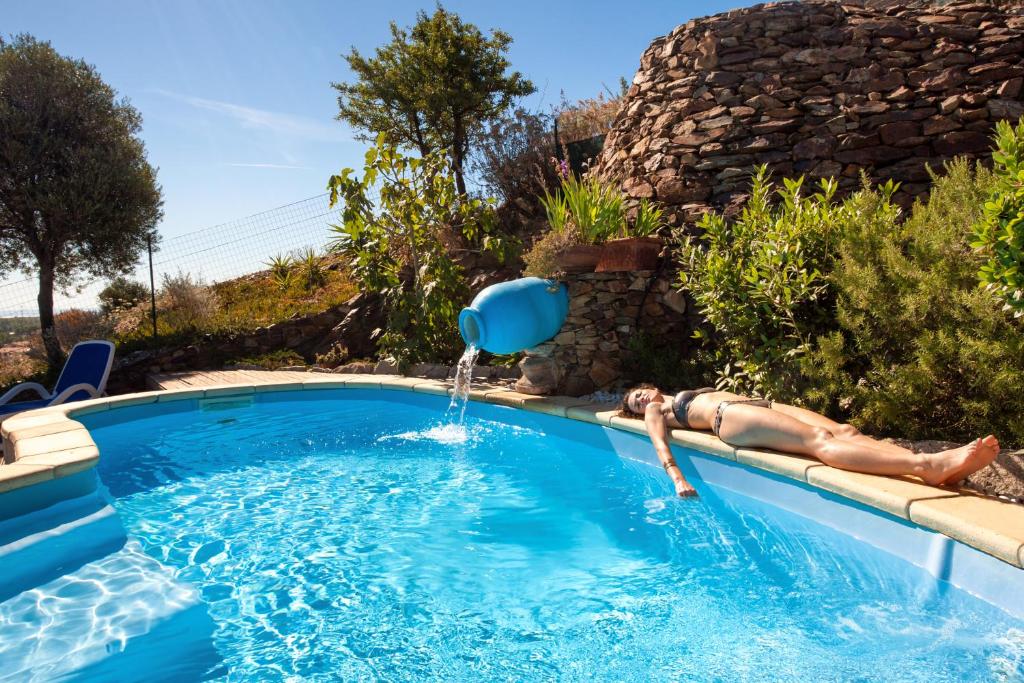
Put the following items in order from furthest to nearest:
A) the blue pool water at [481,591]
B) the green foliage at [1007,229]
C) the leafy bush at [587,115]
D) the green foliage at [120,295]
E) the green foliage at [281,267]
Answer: the green foliage at [281,267]
the green foliage at [120,295]
the leafy bush at [587,115]
the green foliage at [1007,229]
the blue pool water at [481,591]

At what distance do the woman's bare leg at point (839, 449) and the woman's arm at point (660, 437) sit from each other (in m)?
0.35

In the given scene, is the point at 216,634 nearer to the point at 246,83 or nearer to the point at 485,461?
the point at 485,461

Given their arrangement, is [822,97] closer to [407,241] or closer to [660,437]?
[660,437]

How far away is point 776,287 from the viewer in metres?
4.18

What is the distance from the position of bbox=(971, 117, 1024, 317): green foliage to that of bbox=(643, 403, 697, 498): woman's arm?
5.45 feet

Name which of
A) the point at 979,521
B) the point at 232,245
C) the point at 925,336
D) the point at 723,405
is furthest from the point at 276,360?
the point at 979,521

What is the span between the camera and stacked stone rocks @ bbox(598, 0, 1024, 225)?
577 centimetres

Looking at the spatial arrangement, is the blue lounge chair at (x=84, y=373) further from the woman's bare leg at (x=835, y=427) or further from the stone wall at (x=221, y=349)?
the woman's bare leg at (x=835, y=427)

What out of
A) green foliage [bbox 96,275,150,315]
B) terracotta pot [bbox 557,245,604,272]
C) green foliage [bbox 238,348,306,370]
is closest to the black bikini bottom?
terracotta pot [bbox 557,245,604,272]

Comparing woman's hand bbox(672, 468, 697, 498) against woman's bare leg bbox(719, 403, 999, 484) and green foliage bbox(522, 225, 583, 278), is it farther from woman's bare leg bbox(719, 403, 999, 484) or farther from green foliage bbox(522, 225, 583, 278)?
green foliage bbox(522, 225, 583, 278)

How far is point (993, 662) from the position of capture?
194 cm

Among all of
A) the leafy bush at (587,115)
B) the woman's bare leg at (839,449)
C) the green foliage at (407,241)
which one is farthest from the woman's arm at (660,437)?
the leafy bush at (587,115)

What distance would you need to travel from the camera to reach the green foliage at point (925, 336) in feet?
9.47

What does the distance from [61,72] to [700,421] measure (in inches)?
423
